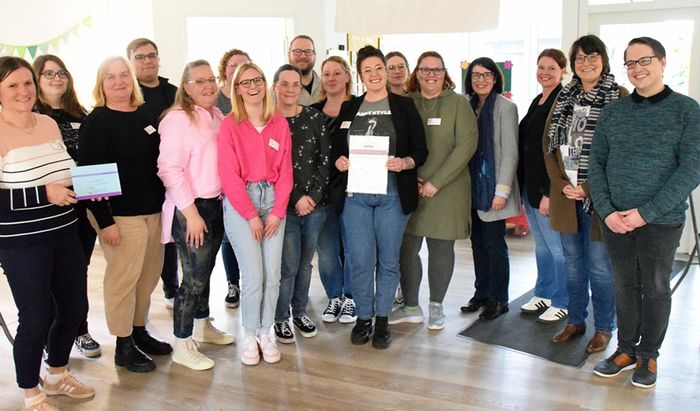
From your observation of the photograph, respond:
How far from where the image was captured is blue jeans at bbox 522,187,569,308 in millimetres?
3471

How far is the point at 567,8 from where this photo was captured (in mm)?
5414

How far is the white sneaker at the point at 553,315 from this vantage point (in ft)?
11.7

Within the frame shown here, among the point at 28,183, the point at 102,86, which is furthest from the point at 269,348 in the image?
the point at 102,86

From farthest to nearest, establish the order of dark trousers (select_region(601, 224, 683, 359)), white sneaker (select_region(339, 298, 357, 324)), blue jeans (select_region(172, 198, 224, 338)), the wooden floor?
white sneaker (select_region(339, 298, 357, 324))
blue jeans (select_region(172, 198, 224, 338))
the wooden floor
dark trousers (select_region(601, 224, 683, 359))

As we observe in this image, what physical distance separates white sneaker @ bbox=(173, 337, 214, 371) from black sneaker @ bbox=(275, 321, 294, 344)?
43cm

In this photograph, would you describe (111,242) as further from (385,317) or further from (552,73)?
(552,73)

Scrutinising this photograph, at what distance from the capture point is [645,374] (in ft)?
9.01

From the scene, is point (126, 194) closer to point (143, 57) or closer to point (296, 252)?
point (296, 252)

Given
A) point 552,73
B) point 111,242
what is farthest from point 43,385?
point 552,73

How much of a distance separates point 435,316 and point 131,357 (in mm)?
1708

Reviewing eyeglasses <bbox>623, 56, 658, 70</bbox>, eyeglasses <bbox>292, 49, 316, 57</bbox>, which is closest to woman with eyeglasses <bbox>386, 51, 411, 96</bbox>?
eyeglasses <bbox>292, 49, 316, 57</bbox>

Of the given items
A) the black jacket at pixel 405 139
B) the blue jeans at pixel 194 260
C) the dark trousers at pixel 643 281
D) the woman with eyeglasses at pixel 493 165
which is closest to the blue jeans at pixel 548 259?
the woman with eyeglasses at pixel 493 165

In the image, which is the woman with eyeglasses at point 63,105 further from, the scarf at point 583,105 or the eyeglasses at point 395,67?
the scarf at point 583,105

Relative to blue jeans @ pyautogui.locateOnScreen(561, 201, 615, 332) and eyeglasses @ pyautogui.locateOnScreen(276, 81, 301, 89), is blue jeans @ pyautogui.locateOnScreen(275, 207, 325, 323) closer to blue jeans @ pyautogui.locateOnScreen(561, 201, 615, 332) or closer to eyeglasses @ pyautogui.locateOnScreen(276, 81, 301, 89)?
eyeglasses @ pyautogui.locateOnScreen(276, 81, 301, 89)
